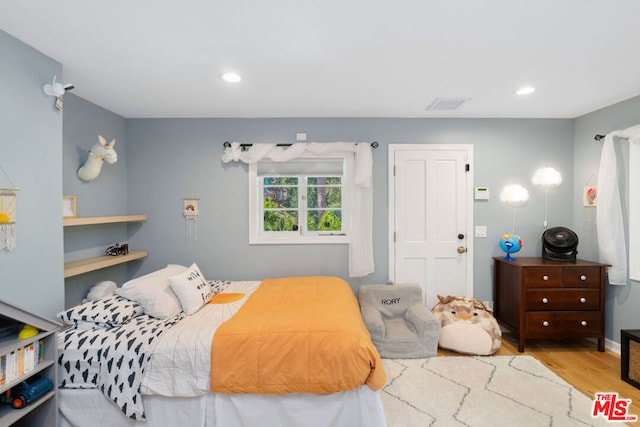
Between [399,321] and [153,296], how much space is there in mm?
2330

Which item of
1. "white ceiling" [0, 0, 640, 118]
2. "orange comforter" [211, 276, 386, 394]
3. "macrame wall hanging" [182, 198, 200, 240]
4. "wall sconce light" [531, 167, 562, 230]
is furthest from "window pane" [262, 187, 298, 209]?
"wall sconce light" [531, 167, 562, 230]

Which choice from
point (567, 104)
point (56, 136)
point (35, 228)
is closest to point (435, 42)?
point (567, 104)

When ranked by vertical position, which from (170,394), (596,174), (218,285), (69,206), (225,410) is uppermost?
(596,174)

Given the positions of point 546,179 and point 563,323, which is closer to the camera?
point 563,323

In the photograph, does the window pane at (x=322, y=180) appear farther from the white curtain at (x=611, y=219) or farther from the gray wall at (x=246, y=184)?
the white curtain at (x=611, y=219)

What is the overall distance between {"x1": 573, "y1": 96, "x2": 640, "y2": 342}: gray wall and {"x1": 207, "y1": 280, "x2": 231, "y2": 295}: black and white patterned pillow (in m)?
3.95

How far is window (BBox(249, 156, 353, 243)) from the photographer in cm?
337

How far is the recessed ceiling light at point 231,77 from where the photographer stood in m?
2.23

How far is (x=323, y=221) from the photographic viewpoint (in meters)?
3.41

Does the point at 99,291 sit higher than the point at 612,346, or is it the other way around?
the point at 99,291

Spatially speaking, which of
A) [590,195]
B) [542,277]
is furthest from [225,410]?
[590,195]

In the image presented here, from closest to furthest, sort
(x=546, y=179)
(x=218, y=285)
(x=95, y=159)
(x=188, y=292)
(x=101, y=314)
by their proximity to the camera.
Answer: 1. (x=101, y=314)
2. (x=188, y=292)
3. (x=95, y=159)
4. (x=218, y=285)
5. (x=546, y=179)

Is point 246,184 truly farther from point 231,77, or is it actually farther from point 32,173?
point 32,173

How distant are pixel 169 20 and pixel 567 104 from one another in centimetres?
359
